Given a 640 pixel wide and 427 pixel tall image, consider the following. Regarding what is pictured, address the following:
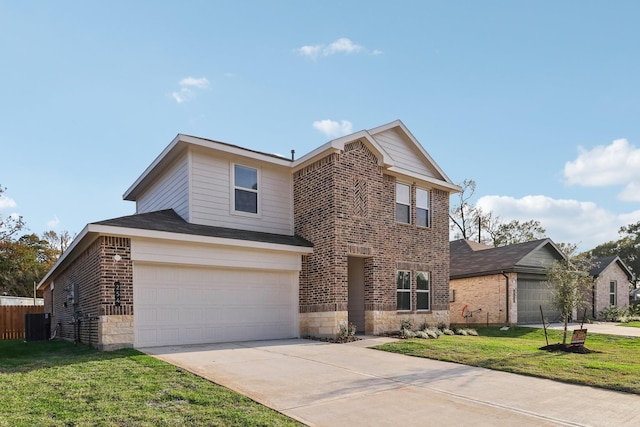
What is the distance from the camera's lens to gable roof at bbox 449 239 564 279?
21.4 metres

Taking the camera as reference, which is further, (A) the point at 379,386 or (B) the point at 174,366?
(B) the point at 174,366

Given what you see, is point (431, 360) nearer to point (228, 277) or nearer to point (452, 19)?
point (228, 277)

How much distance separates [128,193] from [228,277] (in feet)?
29.3

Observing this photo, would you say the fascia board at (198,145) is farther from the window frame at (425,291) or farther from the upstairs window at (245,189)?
the window frame at (425,291)

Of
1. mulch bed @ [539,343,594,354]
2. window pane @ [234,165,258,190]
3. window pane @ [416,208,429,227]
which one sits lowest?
mulch bed @ [539,343,594,354]

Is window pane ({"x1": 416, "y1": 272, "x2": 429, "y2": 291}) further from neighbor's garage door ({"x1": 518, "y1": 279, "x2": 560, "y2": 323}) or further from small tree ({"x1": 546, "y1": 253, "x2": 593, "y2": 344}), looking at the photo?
neighbor's garage door ({"x1": 518, "y1": 279, "x2": 560, "y2": 323})

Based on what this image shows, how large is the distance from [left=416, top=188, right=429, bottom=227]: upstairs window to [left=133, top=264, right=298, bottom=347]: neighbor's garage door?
581cm

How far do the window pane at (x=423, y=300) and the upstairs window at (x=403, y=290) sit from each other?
65 centimetres

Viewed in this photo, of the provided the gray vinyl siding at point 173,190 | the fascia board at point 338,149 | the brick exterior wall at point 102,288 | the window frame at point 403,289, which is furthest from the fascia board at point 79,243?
the window frame at point 403,289

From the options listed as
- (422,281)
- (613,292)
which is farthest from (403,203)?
(613,292)

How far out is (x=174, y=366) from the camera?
8.62m

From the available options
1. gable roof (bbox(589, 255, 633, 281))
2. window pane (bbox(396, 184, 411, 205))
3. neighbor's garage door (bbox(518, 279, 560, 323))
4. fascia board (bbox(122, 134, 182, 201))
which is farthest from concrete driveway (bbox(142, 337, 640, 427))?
gable roof (bbox(589, 255, 633, 281))

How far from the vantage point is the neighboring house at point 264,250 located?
11914mm

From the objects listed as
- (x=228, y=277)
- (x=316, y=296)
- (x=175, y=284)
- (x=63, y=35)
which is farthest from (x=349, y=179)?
(x=63, y=35)
